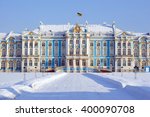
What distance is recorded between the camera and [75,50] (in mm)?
80000

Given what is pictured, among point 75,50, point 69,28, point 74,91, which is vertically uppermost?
point 69,28

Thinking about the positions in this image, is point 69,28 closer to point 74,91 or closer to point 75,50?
point 75,50

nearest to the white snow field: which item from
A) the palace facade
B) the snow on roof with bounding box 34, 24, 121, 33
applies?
the palace facade

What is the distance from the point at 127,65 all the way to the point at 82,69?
9.34 meters

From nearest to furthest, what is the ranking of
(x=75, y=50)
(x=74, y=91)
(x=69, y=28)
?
(x=74, y=91), (x=75, y=50), (x=69, y=28)

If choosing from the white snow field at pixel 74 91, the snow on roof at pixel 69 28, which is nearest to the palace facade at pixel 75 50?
the snow on roof at pixel 69 28

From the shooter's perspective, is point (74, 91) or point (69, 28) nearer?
point (74, 91)

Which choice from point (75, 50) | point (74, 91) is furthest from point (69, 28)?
point (74, 91)

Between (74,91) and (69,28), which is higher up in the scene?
(69,28)

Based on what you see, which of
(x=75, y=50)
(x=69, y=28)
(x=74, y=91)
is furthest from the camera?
(x=69, y=28)

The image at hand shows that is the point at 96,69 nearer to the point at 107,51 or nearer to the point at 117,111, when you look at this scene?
the point at 107,51

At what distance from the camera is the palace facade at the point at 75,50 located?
78.8m

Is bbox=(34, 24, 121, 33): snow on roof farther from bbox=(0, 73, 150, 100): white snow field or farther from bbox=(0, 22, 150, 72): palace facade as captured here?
bbox=(0, 73, 150, 100): white snow field

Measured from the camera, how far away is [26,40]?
79250mm
